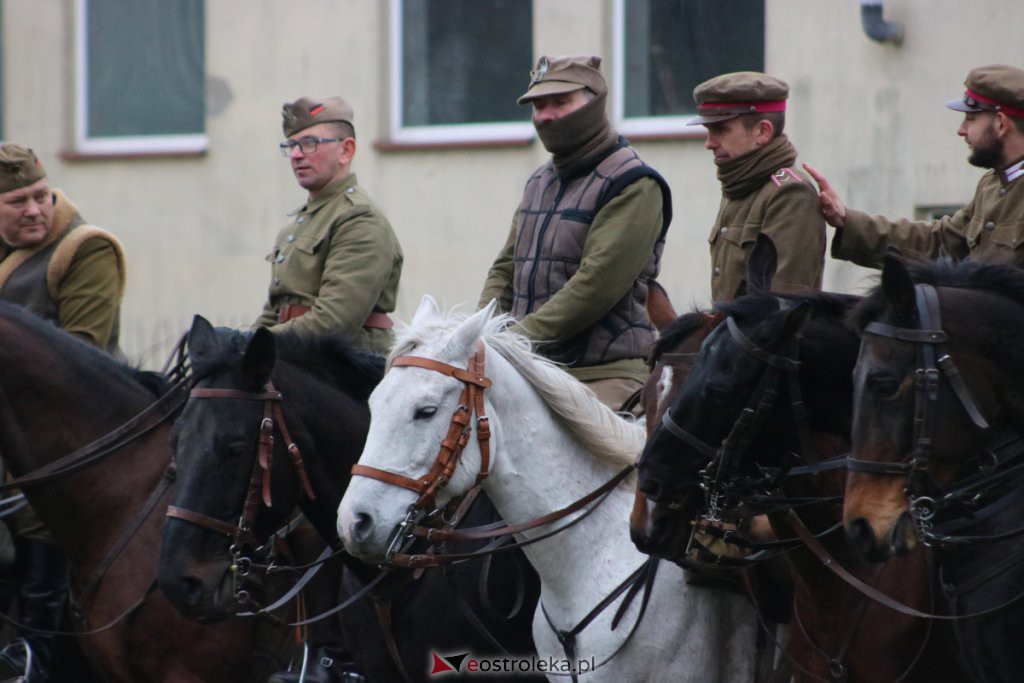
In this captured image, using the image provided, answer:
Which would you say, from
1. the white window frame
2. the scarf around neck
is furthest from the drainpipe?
the scarf around neck

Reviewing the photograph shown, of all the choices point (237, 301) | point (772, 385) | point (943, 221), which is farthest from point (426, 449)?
point (237, 301)

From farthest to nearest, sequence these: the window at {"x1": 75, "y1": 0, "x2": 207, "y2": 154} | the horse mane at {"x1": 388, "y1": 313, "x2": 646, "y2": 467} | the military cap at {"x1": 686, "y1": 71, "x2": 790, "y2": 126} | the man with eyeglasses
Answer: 1. the window at {"x1": 75, "y1": 0, "x2": 207, "y2": 154}
2. the man with eyeglasses
3. the military cap at {"x1": 686, "y1": 71, "x2": 790, "y2": 126}
4. the horse mane at {"x1": 388, "y1": 313, "x2": 646, "y2": 467}

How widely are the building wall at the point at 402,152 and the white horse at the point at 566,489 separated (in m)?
6.13

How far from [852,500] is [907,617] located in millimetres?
643

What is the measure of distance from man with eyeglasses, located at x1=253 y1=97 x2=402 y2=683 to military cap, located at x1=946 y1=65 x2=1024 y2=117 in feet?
8.21

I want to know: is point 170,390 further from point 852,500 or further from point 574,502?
point 852,500

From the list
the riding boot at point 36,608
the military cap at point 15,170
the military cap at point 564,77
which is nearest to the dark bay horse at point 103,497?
the riding boot at point 36,608

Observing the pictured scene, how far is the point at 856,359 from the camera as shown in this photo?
4.81 m

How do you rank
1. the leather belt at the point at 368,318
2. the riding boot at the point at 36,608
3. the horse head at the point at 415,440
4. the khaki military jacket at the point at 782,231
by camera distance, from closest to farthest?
the horse head at the point at 415,440
the khaki military jacket at the point at 782,231
the riding boot at the point at 36,608
the leather belt at the point at 368,318

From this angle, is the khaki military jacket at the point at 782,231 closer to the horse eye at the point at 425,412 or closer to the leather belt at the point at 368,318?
the horse eye at the point at 425,412

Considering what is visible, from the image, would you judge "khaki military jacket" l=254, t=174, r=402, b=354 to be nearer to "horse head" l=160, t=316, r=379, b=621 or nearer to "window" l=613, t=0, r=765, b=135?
"horse head" l=160, t=316, r=379, b=621

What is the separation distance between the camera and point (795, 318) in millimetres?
A: 4770

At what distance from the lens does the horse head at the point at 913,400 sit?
4.20 meters

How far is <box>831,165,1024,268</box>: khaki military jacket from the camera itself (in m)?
5.30
